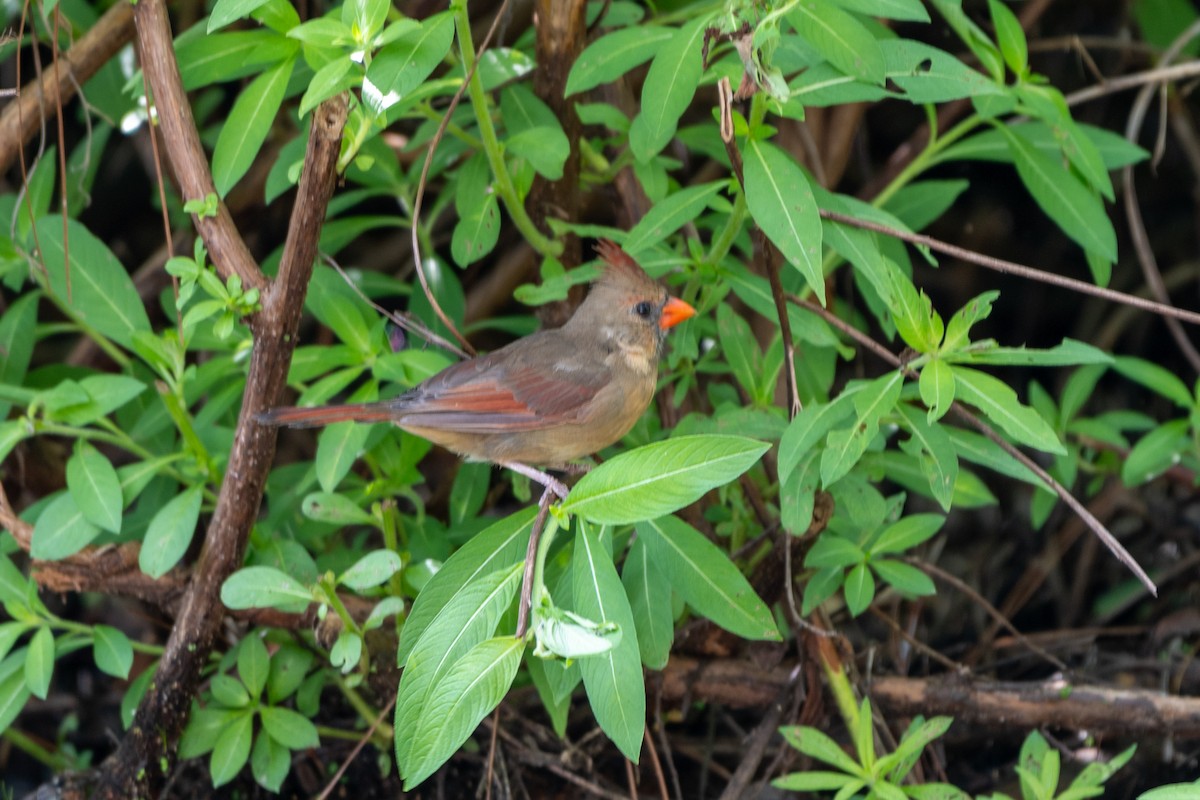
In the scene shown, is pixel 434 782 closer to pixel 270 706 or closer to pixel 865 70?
pixel 270 706

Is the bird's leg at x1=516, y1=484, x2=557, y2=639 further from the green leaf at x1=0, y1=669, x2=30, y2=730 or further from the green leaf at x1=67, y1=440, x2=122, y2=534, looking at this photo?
the green leaf at x1=0, y1=669, x2=30, y2=730

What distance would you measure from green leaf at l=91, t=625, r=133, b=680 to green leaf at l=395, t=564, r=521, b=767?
0.82 metres

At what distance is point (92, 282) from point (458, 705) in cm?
132

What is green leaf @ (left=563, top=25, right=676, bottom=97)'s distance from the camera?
2125 millimetres

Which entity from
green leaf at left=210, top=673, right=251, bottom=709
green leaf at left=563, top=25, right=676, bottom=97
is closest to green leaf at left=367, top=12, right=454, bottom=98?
green leaf at left=563, top=25, right=676, bottom=97

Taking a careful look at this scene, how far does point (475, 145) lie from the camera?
7.88 feet

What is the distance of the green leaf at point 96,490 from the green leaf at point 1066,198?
5.97 feet

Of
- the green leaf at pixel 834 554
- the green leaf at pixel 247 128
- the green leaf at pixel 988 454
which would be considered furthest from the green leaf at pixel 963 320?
the green leaf at pixel 247 128

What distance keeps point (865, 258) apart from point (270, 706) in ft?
4.55

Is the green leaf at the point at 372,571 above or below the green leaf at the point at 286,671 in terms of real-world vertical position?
above

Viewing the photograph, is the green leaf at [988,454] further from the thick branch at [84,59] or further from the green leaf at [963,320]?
the thick branch at [84,59]

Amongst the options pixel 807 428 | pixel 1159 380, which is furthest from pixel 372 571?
pixel 1159 380

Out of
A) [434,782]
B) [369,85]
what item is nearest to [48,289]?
[369,85]

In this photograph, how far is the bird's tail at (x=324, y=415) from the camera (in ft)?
6.78
